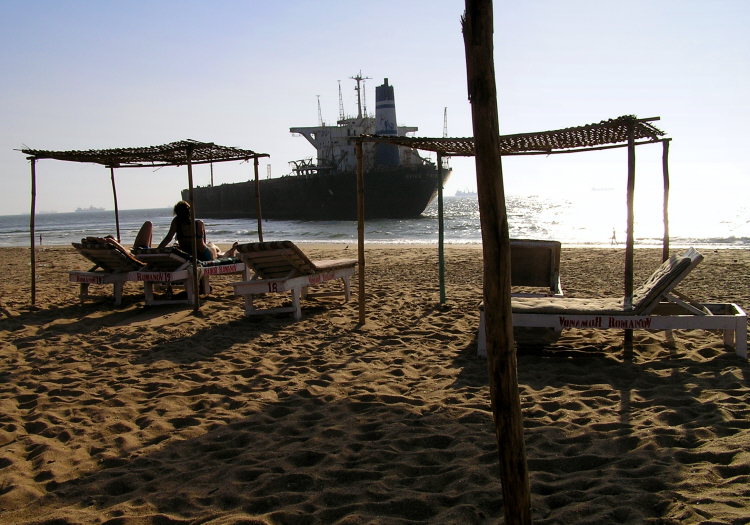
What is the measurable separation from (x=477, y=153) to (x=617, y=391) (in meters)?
2.66

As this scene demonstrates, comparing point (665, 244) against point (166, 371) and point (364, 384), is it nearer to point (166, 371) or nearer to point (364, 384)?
point (364, 384)

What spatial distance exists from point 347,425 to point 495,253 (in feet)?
6.34

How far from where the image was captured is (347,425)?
11.4 ft

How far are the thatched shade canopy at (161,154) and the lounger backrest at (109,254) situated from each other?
109 centimetres

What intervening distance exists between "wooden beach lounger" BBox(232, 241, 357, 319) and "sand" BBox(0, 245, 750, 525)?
276 mm

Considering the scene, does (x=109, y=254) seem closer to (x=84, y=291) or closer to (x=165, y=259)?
(x=165, y=259)

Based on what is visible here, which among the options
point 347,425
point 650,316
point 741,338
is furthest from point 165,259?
point 741,338

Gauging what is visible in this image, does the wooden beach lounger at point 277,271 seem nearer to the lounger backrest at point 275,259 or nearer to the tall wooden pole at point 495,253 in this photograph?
the lounger backrest at point 275,259

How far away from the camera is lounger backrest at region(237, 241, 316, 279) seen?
246 inches

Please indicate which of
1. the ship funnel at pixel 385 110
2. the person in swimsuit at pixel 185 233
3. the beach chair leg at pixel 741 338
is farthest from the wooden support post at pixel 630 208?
the ship funnel at pixel 385 110

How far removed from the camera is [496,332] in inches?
74.6

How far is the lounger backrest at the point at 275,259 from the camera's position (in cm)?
624

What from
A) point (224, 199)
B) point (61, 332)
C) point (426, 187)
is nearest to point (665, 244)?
point (61, 332)

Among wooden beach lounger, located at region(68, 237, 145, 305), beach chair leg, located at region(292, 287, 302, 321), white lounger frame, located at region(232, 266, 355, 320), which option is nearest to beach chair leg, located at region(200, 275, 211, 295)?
wooden beach lounger, located at region(68, 237, 145, 305)
